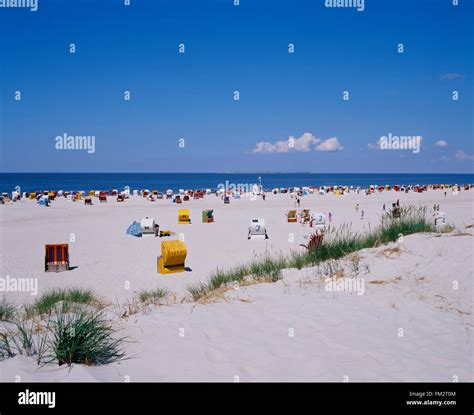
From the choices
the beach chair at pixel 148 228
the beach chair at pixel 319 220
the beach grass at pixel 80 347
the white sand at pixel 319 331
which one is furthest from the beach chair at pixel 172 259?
the beach chair at pixel 319 220

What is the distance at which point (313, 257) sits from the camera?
786 cm

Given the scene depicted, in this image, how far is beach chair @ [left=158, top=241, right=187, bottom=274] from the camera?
11195mm

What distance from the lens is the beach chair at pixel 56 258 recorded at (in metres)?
12.0

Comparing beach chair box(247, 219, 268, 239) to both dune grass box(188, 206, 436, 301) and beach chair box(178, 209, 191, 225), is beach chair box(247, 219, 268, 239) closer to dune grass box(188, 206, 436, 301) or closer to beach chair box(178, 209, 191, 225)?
beach chair box(178, 209, 191, 225)

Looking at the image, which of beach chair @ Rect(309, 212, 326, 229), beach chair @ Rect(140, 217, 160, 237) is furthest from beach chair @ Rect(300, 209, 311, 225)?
beach chair @ Rect(140, 217, 160, 237)

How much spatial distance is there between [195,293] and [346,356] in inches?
120

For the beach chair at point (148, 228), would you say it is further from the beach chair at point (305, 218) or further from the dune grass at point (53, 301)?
the dune grass at point (53, 301)

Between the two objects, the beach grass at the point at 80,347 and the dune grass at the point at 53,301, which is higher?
the beach grass at the point at 80,347

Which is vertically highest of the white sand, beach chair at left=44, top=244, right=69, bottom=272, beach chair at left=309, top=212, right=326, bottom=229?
beach chair at left=309, top=212, right=326, bottom=229

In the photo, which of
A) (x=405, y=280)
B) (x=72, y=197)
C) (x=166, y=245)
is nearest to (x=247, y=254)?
(x=166, y=245)

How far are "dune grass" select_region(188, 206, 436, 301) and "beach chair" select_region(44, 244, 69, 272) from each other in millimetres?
5741

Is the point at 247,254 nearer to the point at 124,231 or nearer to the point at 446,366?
the point at 124,231

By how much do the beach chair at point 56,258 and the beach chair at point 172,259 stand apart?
2.96m
